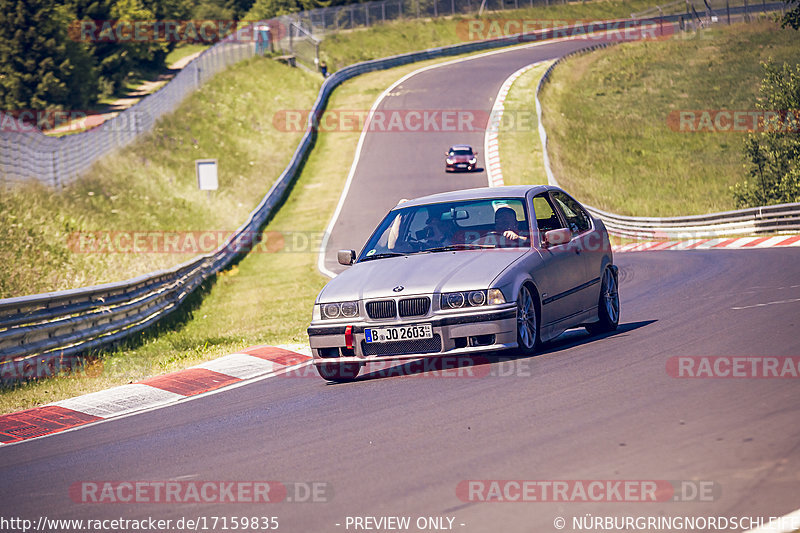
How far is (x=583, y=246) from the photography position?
1080 cm

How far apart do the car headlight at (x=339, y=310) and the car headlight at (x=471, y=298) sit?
33.9 inches

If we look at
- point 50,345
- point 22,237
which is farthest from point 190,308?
point 50,345

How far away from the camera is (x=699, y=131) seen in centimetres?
5684

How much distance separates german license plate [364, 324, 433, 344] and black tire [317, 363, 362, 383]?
60 cm

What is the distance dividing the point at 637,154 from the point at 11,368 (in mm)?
43267

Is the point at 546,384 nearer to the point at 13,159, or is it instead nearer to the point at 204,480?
the point at 204,480

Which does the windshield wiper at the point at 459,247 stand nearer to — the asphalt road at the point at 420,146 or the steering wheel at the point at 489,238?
the steering wheel at the point at 489,238

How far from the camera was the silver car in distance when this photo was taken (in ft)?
29.1

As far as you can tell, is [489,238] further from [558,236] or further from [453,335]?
[453,335]

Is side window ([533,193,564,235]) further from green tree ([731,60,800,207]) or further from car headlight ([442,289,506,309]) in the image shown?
green tree ([731,60,800,207])

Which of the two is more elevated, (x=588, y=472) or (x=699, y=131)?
(x=699, y=131)

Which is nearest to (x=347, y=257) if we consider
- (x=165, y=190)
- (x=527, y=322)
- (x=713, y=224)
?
(x=527, y=322)

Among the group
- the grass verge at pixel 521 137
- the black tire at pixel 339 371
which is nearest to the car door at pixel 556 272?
the black tire at pixel 339 371

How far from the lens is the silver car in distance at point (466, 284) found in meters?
8.88
